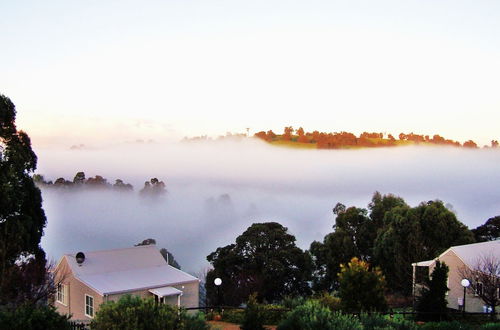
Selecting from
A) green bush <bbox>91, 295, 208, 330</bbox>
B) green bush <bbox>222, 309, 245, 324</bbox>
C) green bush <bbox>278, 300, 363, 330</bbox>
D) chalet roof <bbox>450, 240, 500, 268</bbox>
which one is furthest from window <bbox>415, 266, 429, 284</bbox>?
green bush <bbox>91, 295, 208, 330</bbox>

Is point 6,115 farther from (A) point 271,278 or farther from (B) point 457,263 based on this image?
(B) point 457,263

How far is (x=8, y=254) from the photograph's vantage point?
2058 cm

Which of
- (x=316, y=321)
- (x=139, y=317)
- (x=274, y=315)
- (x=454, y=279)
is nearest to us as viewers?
(x=139, y=317)

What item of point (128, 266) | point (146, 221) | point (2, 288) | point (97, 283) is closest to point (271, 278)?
point (128, 266)

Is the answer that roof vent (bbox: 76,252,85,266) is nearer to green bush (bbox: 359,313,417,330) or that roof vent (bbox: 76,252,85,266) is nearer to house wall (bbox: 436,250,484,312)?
green bush (bbox: 359,313,417,330)

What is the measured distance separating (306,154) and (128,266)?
78947 mm

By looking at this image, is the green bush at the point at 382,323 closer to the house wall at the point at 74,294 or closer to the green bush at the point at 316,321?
the green bush at the point at 316,321

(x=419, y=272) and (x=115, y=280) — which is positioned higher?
(x=115, y=280)

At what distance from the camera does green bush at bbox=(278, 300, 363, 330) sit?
1118 cm

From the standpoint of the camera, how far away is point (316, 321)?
37.5 feet

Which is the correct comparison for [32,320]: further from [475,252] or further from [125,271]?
[475,252]

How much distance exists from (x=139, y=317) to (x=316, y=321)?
364 cm

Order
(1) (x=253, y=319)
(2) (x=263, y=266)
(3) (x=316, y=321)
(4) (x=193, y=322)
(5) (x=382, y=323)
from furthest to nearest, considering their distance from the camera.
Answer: (2) (x=263, y=266), (1) (x=253, y=319), (5) (x=382, y=323), (3) (x=316, y=321), (4) (x=193, y=322)

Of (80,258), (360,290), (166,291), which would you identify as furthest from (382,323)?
(80,258)
